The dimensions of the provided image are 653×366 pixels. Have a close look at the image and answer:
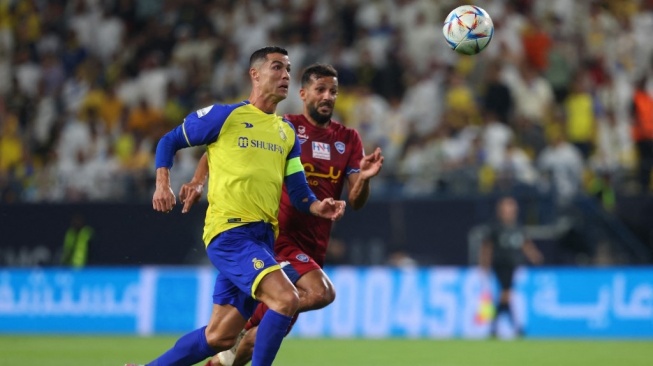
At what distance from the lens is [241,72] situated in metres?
20.5

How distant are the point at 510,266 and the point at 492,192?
1.22 metres

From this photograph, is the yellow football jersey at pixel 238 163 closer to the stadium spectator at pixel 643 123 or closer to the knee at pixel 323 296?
the knee at pixel 323 296

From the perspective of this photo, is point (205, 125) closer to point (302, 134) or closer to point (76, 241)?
point (302, 134)

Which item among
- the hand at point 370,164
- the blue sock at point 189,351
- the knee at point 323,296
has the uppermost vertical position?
the hand at point 370,164

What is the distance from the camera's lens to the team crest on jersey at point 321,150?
9867 mm

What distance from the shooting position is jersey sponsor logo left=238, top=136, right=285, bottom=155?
27.7ft

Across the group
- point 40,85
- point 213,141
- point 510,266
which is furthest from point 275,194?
point 40,85

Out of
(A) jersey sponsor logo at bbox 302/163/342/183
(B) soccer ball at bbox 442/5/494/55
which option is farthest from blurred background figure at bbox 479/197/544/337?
(A) jersey sponsor logo at bbox 302/163/342/183

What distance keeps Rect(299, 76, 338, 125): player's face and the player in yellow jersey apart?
3.38ft

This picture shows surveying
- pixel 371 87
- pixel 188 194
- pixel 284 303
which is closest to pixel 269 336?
pixel 284 303

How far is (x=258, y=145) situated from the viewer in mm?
8500

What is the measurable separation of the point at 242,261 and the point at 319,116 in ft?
6.90

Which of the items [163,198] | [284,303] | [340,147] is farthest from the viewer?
[340,147]

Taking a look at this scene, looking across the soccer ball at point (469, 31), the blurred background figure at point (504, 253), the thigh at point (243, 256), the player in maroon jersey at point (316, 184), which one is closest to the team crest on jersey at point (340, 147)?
the player in maroon jersey at point (316, 184)
